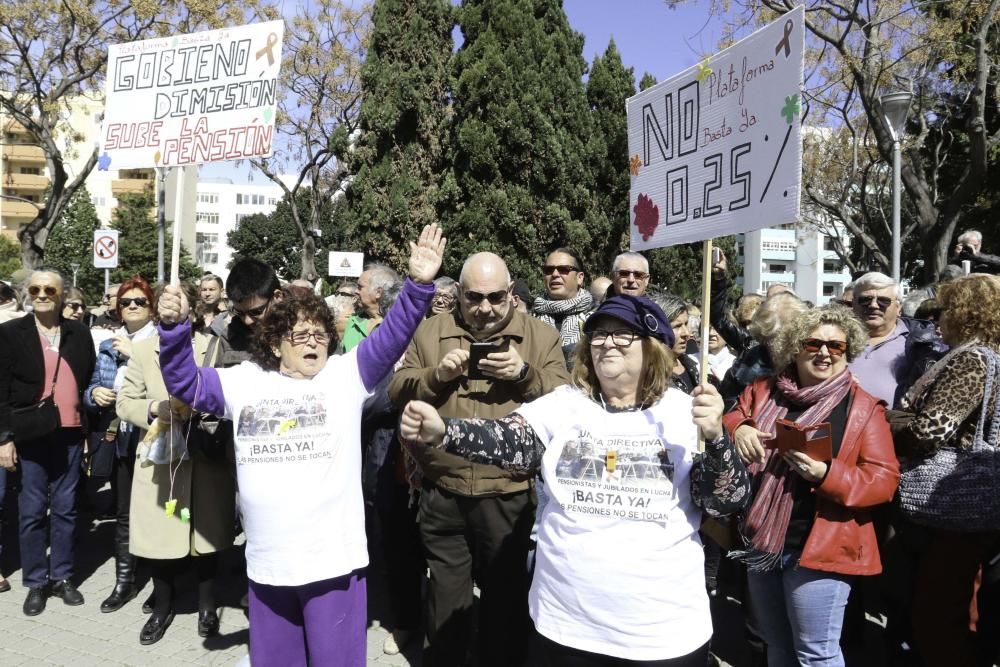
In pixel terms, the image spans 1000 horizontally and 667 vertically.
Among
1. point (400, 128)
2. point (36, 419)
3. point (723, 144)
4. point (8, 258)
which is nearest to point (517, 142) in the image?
point (400, 128)

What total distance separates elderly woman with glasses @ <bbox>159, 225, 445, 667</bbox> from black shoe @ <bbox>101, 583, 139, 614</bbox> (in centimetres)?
248

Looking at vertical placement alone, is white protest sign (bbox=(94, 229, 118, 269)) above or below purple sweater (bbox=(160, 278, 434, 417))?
above

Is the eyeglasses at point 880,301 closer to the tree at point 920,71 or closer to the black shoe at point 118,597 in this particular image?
the black shoe at point 118,597

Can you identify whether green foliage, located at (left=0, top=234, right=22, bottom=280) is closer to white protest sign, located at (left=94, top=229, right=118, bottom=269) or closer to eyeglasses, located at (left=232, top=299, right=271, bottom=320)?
white protest sign, located at (left=94, top=229, right=118, bottom=269)

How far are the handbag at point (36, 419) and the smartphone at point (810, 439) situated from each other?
178 inches

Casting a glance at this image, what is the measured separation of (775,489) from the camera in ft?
10.7

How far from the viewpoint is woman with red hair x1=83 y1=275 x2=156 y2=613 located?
4.96 meters

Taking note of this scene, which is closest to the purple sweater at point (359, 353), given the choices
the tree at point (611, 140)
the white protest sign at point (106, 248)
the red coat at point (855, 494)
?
the red coat at point (855, 494)

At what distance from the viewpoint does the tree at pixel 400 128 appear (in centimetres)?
1958

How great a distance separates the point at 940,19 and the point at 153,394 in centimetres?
1539

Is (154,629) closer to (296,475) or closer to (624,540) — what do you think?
(296,475)

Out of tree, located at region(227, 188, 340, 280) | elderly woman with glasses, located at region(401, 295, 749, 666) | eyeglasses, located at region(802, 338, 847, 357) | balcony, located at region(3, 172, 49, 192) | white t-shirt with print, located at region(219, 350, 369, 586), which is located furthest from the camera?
balcony, located at region(3, 172, 49, 192)

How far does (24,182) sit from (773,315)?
6380 cm

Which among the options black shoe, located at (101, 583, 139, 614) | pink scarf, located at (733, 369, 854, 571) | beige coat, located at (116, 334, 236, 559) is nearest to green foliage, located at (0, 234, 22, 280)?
black shoe, located at (101, 583, 139, 614)
